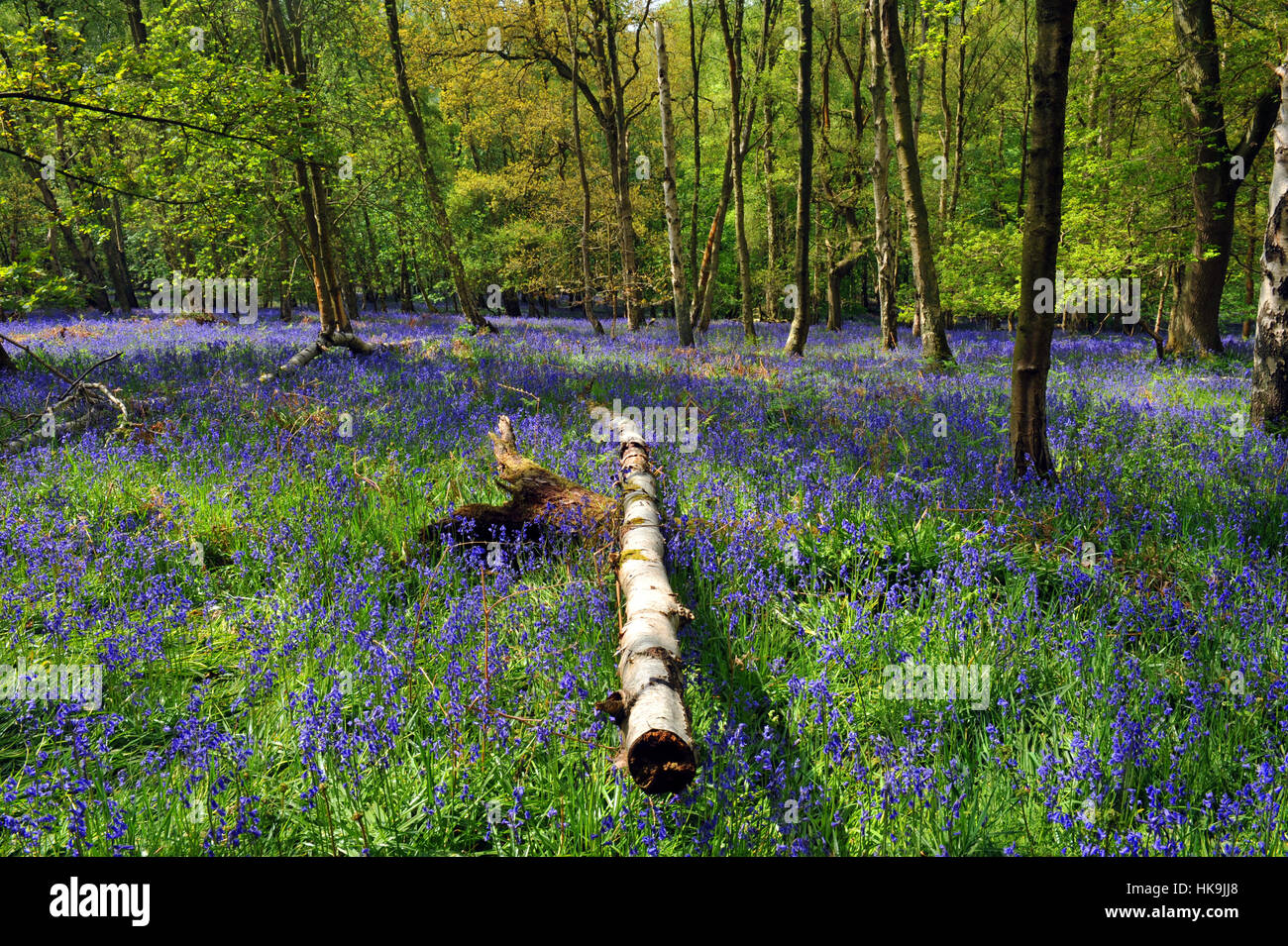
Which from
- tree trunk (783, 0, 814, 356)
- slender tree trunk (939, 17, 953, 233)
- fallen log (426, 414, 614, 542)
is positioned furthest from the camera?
slender tree trunk (939, 17, 953, 233)

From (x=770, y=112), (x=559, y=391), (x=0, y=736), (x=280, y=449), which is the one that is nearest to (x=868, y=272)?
(x=770, y=112)

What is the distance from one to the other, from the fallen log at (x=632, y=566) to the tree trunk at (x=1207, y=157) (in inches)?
476

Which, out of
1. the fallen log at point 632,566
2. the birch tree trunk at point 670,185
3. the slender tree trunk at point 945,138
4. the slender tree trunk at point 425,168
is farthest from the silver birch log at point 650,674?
the slender tree trunk at point 945,138

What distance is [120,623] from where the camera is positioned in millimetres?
3012

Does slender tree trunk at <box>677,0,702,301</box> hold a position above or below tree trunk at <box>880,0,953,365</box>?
above

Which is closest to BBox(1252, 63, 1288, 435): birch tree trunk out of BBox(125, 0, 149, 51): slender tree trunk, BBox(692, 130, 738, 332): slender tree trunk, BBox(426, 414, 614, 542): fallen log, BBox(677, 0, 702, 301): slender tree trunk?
BBox(426, 414, 614, 542): fallen log

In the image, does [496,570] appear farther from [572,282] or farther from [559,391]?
[572,282]

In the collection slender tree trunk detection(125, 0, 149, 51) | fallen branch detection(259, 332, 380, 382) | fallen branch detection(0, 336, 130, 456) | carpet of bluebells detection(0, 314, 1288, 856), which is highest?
slender tree trunk detection(125, 0, 149, 51)

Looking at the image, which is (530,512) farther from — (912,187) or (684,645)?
(912,187)

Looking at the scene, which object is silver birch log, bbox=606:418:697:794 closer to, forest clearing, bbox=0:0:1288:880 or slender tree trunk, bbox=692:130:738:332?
forest clearing, bbox=0:0:1288:880

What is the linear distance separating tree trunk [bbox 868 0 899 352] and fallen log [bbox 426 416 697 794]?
953cm

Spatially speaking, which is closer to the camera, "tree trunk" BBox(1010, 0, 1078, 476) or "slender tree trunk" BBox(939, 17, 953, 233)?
"tree trunk" BBox(1010, 0, 1078, 476)

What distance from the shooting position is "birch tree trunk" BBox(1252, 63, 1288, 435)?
609 centimetres
